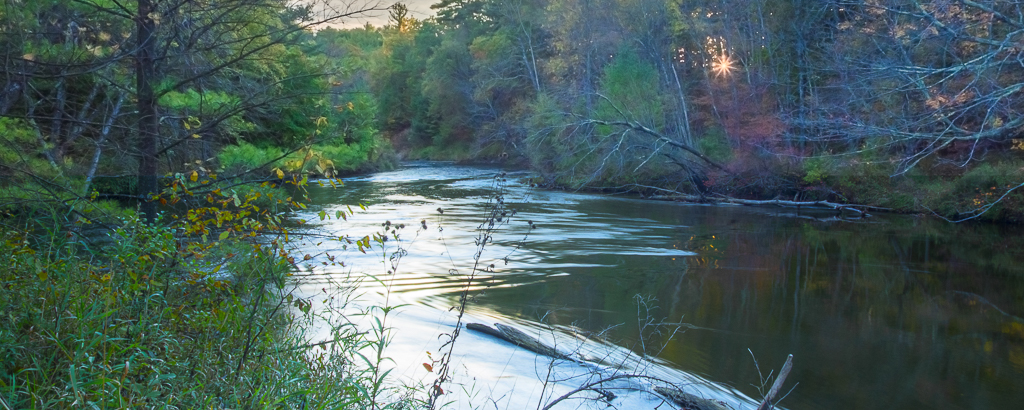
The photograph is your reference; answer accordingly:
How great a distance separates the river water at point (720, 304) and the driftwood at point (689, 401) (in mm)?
154

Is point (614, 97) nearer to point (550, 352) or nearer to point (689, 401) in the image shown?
point (550, 352)

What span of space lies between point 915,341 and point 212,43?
826 cm

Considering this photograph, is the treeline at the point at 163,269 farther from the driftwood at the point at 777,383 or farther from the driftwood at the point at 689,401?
the driftwood at the point at 777,383

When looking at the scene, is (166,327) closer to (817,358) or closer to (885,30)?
(817,358)

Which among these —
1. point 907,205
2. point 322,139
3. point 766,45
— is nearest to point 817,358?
point 322,139

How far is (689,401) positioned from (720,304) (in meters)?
4.30

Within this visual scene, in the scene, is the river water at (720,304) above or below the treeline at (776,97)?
below

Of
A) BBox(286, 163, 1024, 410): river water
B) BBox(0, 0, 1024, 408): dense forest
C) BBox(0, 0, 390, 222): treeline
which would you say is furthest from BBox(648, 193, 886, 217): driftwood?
Result: BBox(0, 0, 390, 222): treeline

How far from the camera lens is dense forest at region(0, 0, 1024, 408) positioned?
440 cm

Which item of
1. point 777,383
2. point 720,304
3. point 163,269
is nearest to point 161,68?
point 163,269

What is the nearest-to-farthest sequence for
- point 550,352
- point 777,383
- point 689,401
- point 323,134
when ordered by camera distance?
point 777,383 → point 689,401 → point 323,134 → point 550,352

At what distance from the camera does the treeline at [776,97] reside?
1681 cm

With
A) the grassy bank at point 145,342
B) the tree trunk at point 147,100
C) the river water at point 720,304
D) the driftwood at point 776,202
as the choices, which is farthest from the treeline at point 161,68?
the driftwood at point 776,202

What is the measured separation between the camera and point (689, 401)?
5828 mm
